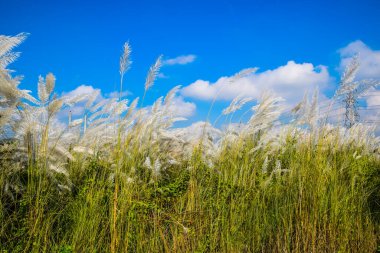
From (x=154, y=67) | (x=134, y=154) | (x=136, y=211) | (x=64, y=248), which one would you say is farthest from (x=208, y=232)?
(x=154, y=67)

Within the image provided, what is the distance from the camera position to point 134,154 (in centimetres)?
383

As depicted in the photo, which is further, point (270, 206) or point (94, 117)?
point (94, 117)

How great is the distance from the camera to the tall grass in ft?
10.6

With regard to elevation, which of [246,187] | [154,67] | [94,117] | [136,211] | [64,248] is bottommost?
[64,248]

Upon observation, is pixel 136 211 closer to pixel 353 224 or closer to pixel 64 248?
pixel 64 248

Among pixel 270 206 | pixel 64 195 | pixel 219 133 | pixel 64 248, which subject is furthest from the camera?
pixel 219 133

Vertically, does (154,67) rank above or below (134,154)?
above

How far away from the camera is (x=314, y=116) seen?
446cm

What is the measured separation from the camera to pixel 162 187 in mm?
3988

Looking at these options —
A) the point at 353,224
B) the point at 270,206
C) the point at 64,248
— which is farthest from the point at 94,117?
the point at 353,224

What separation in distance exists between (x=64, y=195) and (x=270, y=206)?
1.92 metres

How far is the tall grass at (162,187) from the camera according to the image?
3.22 meters

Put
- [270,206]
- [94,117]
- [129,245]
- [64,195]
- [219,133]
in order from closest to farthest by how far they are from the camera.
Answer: [129,245] < [64,195] < [270,206] < [94,117] < [219,133]

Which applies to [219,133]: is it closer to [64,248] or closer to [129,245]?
[129,245]
